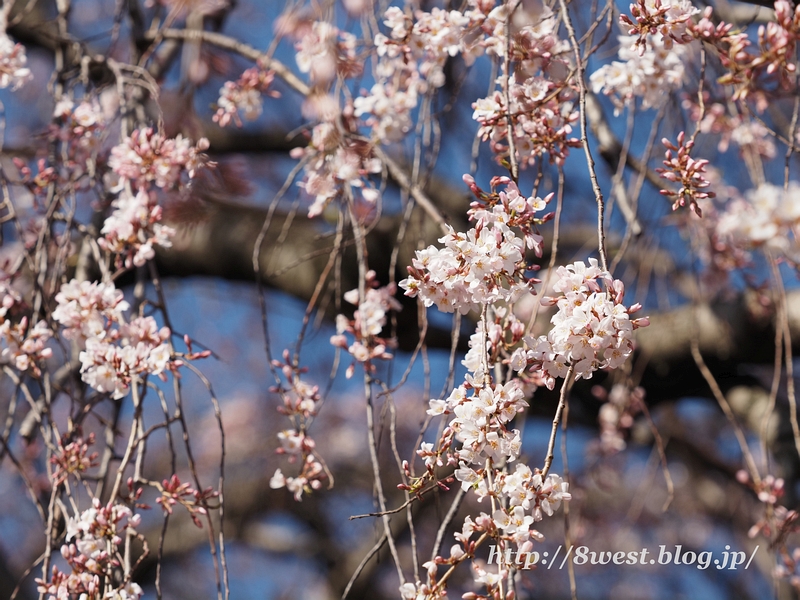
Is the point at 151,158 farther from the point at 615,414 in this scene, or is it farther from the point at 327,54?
the point at 615,414

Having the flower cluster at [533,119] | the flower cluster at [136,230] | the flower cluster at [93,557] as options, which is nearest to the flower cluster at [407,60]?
the flower cluster at [533,119]

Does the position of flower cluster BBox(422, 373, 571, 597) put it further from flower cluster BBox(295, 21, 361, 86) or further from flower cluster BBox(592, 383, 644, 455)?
flower cluster BBox(592, 383, 644, 455)

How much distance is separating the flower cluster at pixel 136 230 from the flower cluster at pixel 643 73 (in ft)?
2.52

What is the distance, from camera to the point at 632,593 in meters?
4.68

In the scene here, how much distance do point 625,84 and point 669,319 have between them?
1.00 metres

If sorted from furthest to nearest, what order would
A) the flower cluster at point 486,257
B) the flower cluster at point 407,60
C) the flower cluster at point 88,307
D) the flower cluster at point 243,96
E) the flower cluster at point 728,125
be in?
the flower cluster at point 728,125 < the flower cluster at point 243,96 < the flower cluster at point 407,60 < the flower cluster at point 88,307 < the flower cluster at point 486,257

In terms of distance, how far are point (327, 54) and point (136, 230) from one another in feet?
1.80

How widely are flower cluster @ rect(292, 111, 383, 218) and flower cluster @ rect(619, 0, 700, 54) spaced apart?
511 mm

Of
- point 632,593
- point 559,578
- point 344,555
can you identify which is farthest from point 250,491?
point 632,593

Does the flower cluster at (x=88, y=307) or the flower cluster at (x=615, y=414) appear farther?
the flower cluster at (x=615, y=414)

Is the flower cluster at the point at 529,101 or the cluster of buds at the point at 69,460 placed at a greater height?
the flower cluster at the point at 529,101

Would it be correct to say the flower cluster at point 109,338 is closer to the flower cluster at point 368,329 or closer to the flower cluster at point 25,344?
the flower cluster at point 25,344

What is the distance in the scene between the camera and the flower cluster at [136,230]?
1234 millimetres

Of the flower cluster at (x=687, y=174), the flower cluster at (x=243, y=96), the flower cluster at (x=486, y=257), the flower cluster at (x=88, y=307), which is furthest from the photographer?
the flower cluster at (x=243, y=96)
